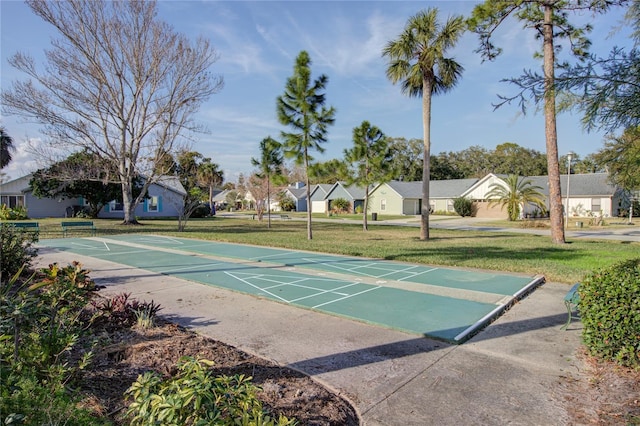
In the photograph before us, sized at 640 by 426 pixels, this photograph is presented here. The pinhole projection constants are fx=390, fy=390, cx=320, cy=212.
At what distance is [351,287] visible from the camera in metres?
8.44

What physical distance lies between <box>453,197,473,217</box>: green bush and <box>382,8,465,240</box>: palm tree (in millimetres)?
31447

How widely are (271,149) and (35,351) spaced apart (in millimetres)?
15861

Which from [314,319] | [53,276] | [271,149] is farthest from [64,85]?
[314,319]

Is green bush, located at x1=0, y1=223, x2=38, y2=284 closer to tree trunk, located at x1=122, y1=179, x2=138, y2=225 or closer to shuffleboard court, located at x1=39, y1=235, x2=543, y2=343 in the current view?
shuffleboard court, located at x1=39, y1=235, x2=543, y2=343

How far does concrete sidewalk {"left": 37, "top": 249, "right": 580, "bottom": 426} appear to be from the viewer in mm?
3459

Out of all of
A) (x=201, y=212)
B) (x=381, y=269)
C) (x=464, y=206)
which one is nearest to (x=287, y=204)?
(x=201, y=212)

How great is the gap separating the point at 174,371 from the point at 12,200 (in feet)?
146

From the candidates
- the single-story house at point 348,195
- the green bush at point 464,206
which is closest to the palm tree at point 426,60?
the green bush at point 464,206

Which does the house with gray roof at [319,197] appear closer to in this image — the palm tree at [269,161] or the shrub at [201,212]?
the shrub at [201,212]

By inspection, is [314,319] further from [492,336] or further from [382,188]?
[382,188]

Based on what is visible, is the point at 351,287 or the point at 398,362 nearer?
the point at 398,362

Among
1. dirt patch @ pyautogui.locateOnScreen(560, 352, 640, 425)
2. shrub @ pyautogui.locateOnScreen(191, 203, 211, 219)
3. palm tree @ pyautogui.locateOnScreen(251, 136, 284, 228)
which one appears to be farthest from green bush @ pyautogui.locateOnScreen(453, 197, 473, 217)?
dirt patch @ pyautogui.locateOnScreen(560, 352, 640, 425)

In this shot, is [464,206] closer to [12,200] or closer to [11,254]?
[11,254]

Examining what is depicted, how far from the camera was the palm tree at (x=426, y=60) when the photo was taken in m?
17.4
